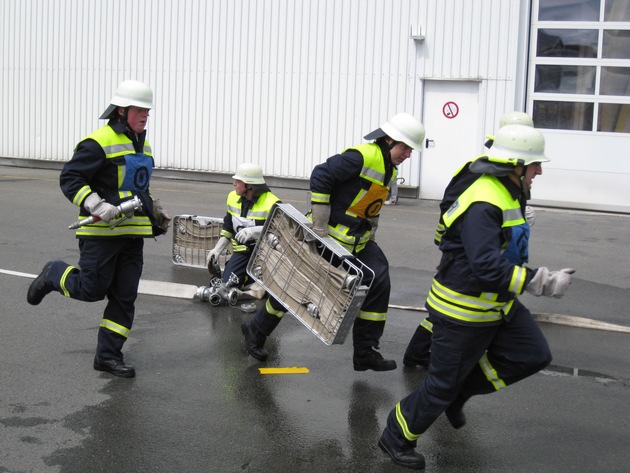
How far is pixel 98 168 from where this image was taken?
18.6 ft

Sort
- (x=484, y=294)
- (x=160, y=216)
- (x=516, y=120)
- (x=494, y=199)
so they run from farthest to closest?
(x=516, y=120) → (x=160, y=216) → (x=484, y=294) → (x=494, y=199)

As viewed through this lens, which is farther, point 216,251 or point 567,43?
point 567,43

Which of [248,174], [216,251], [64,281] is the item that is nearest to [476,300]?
[64,281]

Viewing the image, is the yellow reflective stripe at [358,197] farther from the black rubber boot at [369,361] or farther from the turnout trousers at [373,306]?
the black rubber boot at [369,361]

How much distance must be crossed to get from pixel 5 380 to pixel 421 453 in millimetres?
2695

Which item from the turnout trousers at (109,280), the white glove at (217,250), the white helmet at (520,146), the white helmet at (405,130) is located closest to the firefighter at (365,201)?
the white helmet at (405,130)

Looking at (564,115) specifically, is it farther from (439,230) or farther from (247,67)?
(439,230)

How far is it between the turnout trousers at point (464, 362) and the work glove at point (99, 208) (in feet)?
6.91

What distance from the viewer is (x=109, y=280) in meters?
5.87

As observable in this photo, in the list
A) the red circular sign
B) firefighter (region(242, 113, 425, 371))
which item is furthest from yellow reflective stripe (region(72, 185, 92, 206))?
the red circular sign

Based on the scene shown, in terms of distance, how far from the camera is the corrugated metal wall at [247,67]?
50.9 ft

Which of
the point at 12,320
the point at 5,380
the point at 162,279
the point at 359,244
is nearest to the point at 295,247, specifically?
the point at 359,244

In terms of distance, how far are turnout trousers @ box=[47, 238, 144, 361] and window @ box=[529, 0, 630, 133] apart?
10.7 meters

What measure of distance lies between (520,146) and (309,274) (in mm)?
1635
